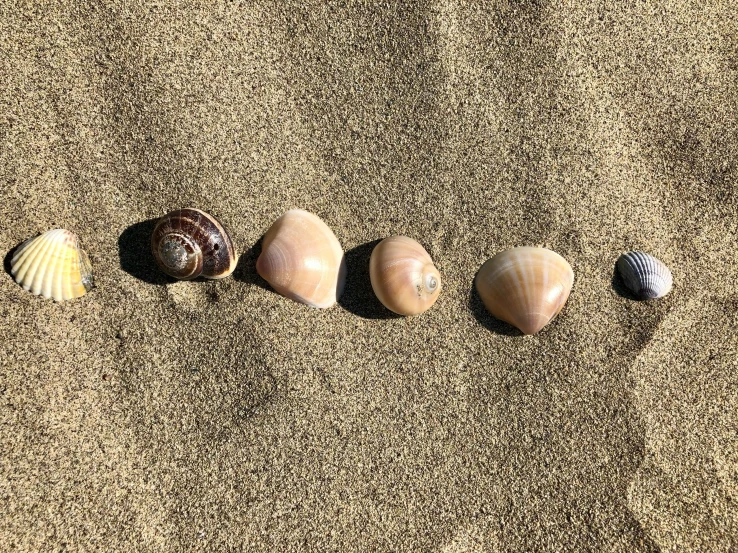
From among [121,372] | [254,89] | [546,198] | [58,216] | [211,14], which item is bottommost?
[121,372]

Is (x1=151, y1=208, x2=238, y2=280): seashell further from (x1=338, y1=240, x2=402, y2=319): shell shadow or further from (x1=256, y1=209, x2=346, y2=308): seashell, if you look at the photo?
(x1=338, y1=240, x2=402, y2=319): shell shadow

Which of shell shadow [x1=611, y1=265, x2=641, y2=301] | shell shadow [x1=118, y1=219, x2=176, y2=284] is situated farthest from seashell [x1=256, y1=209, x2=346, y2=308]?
shell shadow [x1=611, y1=265, x2=641, y2=301]

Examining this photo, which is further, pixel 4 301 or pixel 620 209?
pixel 620 209

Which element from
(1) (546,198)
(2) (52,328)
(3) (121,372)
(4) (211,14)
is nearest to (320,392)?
(3) (121,372)

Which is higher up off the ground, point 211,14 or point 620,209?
point 211,14

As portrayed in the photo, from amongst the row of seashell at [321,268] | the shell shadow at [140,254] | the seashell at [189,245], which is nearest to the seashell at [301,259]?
the row of seashell at [321,268]

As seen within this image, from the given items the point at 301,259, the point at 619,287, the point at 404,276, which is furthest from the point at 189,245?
the point at 619,287

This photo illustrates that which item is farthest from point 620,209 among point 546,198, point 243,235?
point 243,235

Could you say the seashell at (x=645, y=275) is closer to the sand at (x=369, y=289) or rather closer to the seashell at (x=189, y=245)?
the sand at (x=369, y=289)

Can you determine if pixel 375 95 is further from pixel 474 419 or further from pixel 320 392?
pixel 474 419

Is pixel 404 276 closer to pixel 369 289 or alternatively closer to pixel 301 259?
pixel 369 289
